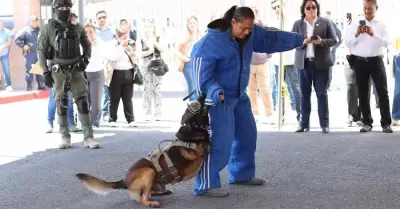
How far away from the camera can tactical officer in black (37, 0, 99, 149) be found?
7.37 m

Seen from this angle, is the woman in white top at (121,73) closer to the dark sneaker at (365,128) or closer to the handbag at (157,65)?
the handbag at (157,65)

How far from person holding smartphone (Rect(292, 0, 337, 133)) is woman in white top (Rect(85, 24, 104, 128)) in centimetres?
309

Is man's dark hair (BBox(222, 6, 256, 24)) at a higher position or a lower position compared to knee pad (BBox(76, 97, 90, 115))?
higher

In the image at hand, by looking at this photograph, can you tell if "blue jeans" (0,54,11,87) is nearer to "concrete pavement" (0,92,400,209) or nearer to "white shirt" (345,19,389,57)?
"concrete pavement" (0,92,400,209)

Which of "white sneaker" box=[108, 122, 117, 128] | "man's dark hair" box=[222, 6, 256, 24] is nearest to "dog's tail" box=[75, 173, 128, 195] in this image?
"man's dark hair" box=[222, 6, 256, 24]

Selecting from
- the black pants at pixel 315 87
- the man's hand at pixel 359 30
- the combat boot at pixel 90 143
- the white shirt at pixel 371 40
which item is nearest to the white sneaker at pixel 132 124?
the combat boot at pixel 90 143

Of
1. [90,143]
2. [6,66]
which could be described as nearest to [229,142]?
[90,143]

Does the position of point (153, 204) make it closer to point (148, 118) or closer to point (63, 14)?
point (63, 14)

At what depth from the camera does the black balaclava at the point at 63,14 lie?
7410 millimetres

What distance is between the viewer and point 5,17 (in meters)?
18.0

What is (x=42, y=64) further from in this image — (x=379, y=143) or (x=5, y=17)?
(x=5, y=17)

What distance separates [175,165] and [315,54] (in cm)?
405

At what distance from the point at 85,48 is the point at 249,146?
3.03 meters

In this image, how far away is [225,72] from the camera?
5035 millimetres
